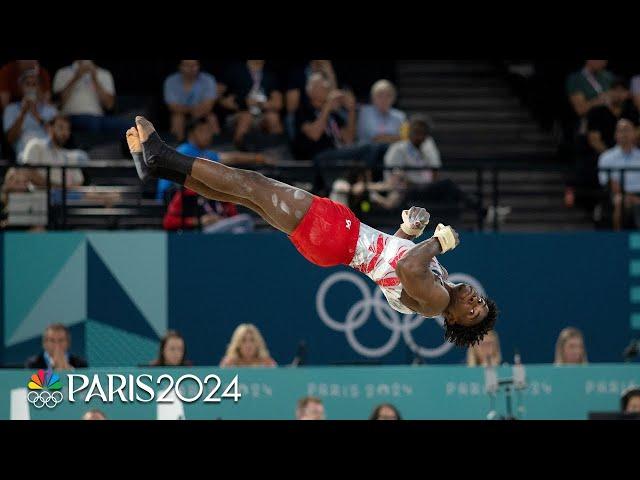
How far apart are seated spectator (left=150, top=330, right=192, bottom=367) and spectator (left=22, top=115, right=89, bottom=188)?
2.29 m

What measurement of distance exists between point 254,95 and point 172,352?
4433mm

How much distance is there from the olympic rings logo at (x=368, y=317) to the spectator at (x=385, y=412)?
7.83ft

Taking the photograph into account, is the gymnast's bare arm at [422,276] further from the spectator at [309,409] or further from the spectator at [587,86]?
the spectator at [587,86]

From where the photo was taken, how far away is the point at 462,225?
17.2 metres

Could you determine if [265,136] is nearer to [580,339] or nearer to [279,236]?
[279,236]

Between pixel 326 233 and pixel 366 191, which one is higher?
pixel 366 191

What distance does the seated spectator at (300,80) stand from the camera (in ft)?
59.0

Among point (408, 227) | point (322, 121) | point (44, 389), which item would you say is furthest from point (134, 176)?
point (408, 227)

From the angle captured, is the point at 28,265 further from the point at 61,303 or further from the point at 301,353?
the point at 301,353

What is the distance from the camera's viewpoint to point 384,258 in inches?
464

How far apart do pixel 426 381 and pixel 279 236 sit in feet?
9.04

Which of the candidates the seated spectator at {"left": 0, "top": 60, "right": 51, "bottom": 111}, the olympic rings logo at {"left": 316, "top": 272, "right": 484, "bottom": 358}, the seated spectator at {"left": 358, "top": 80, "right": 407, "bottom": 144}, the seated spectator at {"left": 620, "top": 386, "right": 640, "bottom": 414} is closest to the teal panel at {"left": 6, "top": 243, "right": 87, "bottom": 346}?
the seated spectator at {"left": 0, "top": 60, "right": 51, "bottom": 111}

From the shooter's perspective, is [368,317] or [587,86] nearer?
[368,317]
